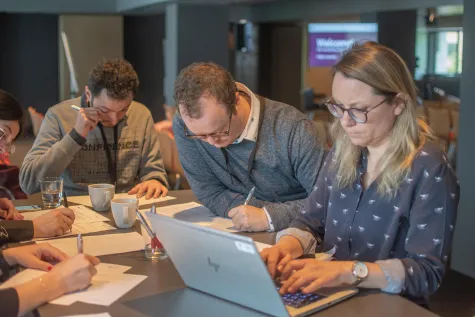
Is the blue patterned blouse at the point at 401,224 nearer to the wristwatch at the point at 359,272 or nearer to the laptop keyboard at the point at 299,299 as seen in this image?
the wristwatch at the point at 359,272

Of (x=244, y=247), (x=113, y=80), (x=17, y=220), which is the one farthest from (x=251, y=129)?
(x=244, y=247)

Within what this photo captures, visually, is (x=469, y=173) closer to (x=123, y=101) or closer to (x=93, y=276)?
(x=123, y=101)

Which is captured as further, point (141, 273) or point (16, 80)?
point (16, 80)

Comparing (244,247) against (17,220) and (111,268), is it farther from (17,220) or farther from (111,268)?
(17,220)

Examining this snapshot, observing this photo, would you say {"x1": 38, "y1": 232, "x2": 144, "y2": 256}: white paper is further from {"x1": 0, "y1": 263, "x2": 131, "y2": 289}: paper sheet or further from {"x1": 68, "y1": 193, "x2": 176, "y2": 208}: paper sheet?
{"x1": 68, "y1": 193, "x2": 176, "y2": 208}: paper sheet

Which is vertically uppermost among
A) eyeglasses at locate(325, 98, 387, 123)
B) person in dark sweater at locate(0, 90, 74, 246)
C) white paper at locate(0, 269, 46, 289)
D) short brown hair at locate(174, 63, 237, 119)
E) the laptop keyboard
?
short brown hair at locate(174, 63, 237, 119)

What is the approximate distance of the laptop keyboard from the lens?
167 centimetres

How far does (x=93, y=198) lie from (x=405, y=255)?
4.62 feet

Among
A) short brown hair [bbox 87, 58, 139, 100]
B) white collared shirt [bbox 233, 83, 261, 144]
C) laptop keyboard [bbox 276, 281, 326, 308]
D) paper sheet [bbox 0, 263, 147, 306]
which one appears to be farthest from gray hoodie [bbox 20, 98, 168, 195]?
laptop keyboard [bbox 276, 281, 326, 308]

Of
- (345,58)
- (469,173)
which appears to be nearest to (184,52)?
(469,173)

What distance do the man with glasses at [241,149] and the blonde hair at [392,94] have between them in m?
0.59

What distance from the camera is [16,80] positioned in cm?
1253

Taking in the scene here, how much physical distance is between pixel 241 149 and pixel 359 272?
109 cm

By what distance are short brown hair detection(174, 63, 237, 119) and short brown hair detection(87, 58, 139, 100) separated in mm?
842
